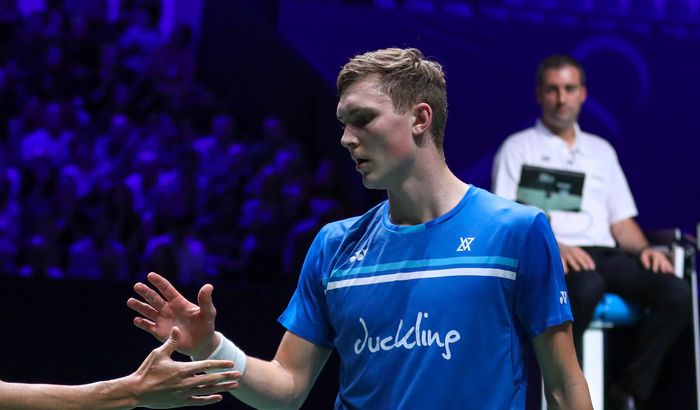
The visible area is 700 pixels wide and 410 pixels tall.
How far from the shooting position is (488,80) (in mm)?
6520

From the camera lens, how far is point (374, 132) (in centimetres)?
252

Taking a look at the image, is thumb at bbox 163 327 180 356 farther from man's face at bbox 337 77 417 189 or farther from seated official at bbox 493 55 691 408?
seated official at bbox 493 55 691 408

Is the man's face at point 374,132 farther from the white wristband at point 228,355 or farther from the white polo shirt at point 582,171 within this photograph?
the white polo shirt at point 582,171

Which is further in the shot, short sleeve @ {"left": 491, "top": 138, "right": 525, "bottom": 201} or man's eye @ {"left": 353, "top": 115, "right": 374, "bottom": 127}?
short sleeve @ {"left": 491, "top": 138, "right": 525, "bottom": 201}

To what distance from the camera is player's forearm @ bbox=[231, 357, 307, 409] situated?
256 centimetres

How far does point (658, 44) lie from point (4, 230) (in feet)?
13.9

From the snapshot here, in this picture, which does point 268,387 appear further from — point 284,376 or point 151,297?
point 151,297

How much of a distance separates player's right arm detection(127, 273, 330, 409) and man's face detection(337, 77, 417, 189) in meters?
0.49

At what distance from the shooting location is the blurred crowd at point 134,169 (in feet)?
20.5

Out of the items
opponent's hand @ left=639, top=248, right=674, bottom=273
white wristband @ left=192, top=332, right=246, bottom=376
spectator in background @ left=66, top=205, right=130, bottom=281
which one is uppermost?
white wristband @ left=192, top=332, right=246, bottom=376

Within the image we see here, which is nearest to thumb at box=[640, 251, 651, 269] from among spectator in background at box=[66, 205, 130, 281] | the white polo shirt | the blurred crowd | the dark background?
the white polo shirt

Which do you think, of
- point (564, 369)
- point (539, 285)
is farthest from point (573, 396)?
point (539, 285)

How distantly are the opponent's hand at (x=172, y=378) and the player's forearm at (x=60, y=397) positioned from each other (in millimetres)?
84

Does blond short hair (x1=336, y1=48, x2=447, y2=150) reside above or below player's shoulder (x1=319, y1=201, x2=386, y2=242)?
above
